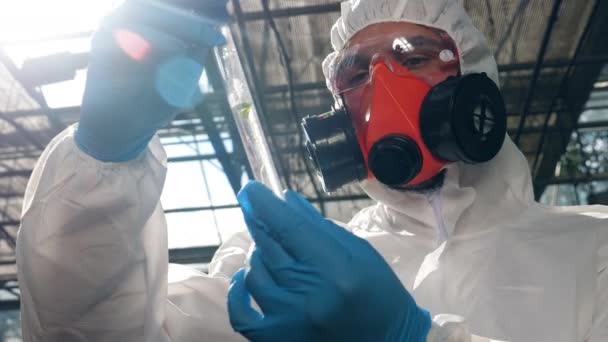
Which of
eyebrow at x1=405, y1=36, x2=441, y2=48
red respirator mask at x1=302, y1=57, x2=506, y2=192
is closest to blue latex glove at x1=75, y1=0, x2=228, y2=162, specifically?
red respirator mask at x1=302, y1=57, x2=506, y2=192

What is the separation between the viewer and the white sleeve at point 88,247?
1.10 metres

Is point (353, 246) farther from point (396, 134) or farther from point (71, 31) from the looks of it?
point (71, 31)

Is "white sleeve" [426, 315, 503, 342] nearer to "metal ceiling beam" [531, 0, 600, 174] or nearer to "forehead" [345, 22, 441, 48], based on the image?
"forehead" [345, 22, 441, 48]

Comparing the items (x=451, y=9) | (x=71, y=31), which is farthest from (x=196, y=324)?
(x=71, y=31)

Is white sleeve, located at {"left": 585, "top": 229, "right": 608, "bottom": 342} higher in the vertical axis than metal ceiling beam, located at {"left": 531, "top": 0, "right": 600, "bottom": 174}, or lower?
higher

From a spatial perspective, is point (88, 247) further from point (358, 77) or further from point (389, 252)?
point (358, 77)

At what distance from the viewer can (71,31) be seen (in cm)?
454

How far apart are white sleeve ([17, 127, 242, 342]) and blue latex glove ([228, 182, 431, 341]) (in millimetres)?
276

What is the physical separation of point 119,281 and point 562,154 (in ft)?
21.2

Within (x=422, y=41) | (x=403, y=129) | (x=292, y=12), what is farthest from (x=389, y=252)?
(x=292, y=12)

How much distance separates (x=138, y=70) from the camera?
3.53 ft

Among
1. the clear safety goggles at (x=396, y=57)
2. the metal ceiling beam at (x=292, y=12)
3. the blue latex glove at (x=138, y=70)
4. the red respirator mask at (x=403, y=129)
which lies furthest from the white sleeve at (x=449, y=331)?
the metal ceiling beam at (x=292, y=12)

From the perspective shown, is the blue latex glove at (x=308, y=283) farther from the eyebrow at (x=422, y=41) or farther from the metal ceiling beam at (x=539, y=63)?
the metal ceiling beam at (x=539, y=63)

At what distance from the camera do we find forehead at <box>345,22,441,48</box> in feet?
6.14
